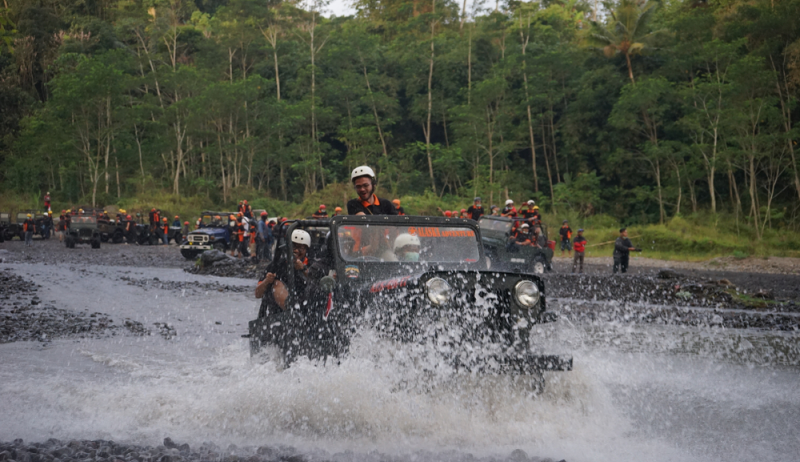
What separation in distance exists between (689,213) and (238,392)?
37.8 metres

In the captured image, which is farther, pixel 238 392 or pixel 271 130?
pixel 271 130

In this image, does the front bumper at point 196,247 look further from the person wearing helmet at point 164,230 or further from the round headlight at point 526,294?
the round headlight at point 526,294

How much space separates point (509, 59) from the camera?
162ft

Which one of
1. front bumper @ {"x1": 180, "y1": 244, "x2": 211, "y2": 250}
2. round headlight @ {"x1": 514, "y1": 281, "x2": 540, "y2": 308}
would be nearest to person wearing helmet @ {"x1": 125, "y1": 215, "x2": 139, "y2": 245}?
front bumper @ {"x1": 180, "y1": 244, "x2": 211, "y2": 250}

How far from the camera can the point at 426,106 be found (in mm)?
54281

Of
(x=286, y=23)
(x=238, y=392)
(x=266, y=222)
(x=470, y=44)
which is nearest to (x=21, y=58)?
(x=286, y=23)

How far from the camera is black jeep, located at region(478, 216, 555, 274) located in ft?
66.0

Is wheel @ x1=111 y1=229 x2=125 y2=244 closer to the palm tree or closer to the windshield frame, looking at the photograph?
the palm tree

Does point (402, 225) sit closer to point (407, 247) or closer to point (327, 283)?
point (407, 247)

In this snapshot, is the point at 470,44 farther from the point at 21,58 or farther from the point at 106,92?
the point at 21,58

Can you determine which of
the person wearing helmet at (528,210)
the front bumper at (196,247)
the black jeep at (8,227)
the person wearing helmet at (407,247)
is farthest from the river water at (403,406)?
the black jeep at (8,227)

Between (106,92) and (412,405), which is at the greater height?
(106,92)

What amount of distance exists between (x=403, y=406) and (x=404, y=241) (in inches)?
66.1

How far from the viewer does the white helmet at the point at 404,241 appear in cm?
641
